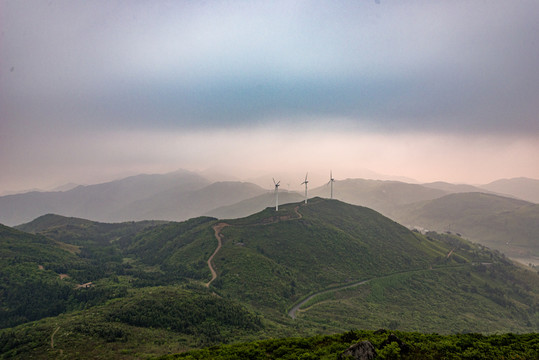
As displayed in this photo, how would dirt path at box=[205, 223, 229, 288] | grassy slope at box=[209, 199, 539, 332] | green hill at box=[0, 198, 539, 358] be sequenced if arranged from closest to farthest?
green hill at box=[0, 198, 539, 358] < grassy slope at box=[209, 199, 539, 332] < dirt path at box=[205, 223, 229, 288]

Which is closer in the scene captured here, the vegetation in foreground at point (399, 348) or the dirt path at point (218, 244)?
the vegetation in foreground at point (399, 348)

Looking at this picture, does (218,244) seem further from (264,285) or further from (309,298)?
(309,298)

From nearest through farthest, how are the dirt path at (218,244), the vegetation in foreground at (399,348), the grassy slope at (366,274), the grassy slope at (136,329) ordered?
1. the vegetation in foreground at (399,348)
2. the grassy slope at (136,329)
3. the grassy slope at (366,274)
4. the dirt path at (218,244)

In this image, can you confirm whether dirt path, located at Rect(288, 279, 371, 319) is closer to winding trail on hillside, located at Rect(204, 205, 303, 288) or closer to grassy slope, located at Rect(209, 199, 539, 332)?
grassy slope, located at Rect(209, 199, 539, 332)

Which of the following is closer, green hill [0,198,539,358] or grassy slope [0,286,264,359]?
Answer: grassy slope [0,286,264,359]

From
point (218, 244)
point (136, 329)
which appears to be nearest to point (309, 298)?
point (218, 244)

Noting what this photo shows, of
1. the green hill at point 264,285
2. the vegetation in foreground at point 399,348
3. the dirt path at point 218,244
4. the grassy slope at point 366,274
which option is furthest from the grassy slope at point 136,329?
the dirt path at point 218,244

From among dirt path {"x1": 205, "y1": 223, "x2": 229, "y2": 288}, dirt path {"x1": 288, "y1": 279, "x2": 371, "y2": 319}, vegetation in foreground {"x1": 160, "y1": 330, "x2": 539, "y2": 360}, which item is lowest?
dirt path {"x1": 288, "y1": 279, "x2": 371, "y2": 319}

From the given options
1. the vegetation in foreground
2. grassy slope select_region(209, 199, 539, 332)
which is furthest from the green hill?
the vegetation in foreground

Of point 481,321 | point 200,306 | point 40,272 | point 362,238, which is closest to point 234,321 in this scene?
point 200,306

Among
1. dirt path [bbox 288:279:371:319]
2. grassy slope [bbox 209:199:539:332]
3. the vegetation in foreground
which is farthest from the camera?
grassy slope [bbox 209:199:539:332]

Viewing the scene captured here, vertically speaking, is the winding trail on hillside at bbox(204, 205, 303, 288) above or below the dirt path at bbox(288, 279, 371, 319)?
above

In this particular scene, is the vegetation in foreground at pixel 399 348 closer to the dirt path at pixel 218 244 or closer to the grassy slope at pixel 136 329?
the grassy slope at pixel 136 329
